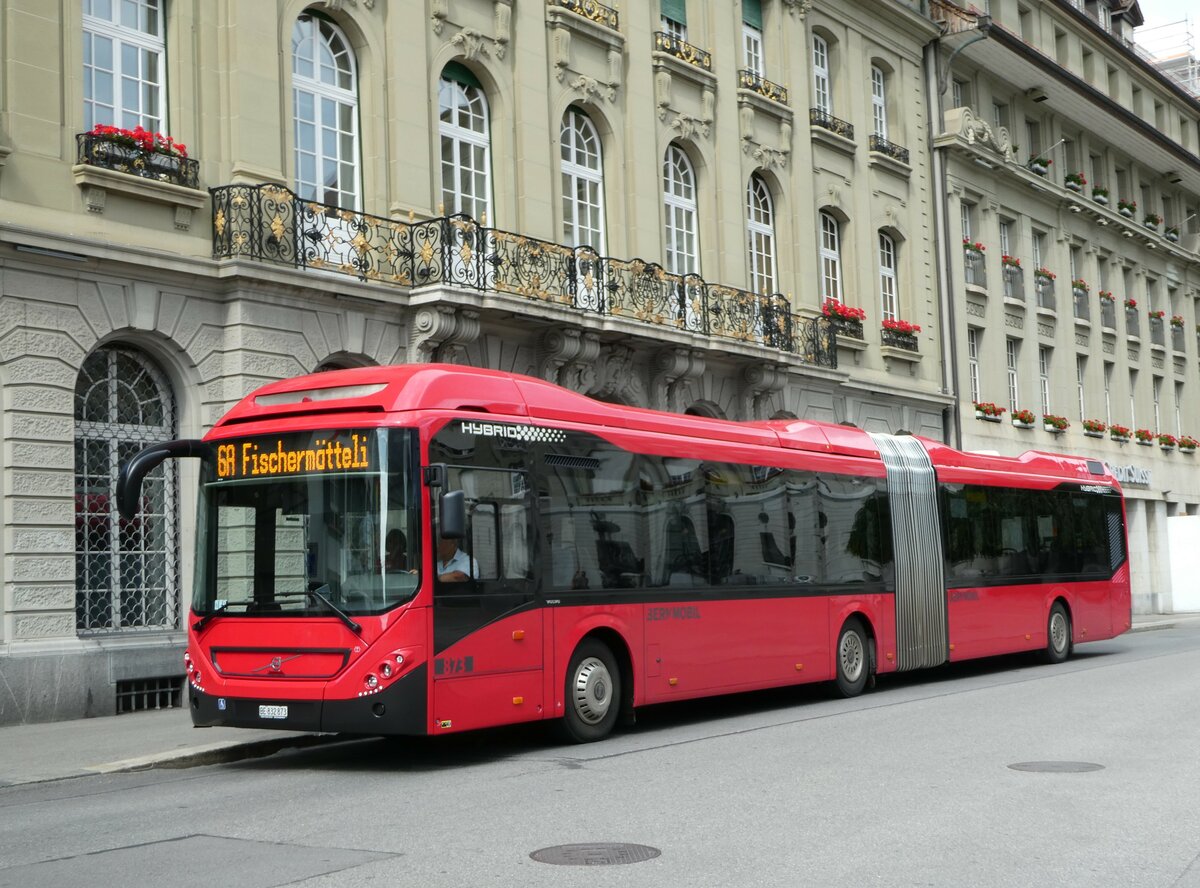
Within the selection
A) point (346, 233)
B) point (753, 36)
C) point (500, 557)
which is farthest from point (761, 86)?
point (500, 557)

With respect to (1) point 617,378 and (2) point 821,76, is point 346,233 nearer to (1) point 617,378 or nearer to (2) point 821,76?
(1) point 617,378

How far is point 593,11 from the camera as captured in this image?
79.6ft

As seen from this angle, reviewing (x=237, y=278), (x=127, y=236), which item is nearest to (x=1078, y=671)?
(x=237, y=278)

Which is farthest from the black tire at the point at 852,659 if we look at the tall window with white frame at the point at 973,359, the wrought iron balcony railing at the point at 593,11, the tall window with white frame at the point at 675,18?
the tall window with white frame at the point at 973,359

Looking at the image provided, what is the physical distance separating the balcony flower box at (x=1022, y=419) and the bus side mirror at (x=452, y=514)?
28293mm

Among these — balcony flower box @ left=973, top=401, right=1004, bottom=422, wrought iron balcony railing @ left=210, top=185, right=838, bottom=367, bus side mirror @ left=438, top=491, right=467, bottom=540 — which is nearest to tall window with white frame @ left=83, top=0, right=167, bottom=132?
wrought iron balcony railing @ left=210, top=185, right=838, bottom=367

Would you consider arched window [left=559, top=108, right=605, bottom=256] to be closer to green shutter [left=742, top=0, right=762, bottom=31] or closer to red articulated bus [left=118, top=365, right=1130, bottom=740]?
green shutter [left=742, top=0, right=762, bottom=31]

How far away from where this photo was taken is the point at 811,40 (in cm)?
3059

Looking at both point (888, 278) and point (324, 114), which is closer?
point (324, 114)

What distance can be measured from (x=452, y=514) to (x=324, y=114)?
10355 mm

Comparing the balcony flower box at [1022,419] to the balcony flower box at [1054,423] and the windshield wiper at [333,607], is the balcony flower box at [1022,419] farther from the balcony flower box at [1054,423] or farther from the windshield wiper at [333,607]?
the windshield wiper at [333,607]

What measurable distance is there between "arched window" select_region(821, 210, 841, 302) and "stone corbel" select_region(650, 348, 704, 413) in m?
6.74

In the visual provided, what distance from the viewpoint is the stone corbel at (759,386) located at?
85.7 ft

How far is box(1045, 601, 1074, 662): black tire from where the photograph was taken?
75.0 ft
